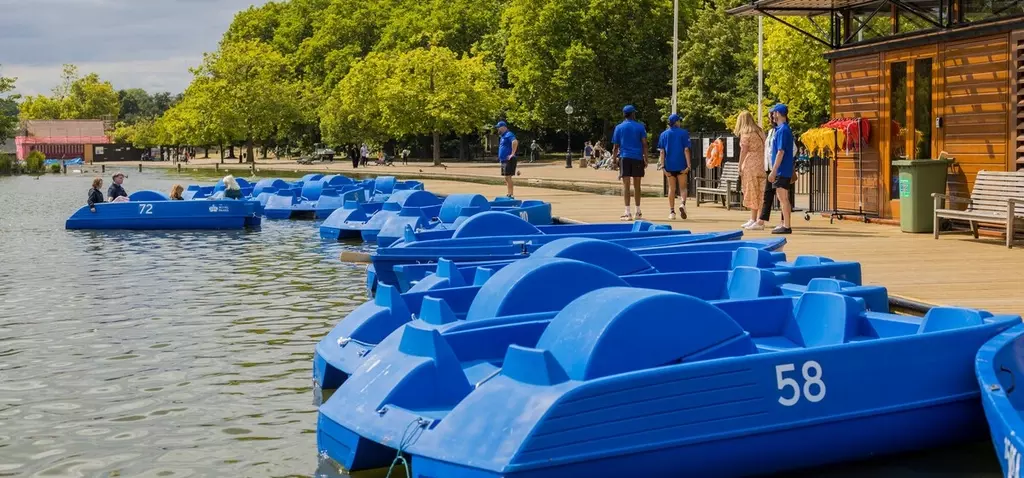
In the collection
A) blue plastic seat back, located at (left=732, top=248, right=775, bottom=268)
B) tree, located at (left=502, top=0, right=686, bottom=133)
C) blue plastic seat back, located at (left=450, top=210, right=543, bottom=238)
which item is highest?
tree, located at (left=502, top=0, right=686, bottom=133)

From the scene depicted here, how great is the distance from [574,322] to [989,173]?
12.2 m

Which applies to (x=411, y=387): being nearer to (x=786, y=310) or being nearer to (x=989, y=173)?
(x=786, y=310)

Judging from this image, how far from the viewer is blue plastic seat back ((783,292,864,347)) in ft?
27.5

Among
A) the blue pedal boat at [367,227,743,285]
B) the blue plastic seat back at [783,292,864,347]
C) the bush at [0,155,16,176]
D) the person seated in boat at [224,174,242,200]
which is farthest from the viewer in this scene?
the bush at [0,155,16,176]

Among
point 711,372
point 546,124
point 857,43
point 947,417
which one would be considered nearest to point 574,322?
point 711,372

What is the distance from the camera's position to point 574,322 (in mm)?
6559

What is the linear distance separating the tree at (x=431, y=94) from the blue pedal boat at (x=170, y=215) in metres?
42.2

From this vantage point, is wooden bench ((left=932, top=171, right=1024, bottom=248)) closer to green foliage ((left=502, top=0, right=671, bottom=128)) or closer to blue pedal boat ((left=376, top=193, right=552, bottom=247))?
blue pedal boat ((left=376, top=193, right=552, bottom=247))

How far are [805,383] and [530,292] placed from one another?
2.11 metres

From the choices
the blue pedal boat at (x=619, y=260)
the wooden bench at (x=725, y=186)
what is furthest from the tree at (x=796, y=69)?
the blue pedal boat at (x=619, y=260)

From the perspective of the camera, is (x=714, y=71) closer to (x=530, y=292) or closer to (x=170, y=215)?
(x=170, y=215)

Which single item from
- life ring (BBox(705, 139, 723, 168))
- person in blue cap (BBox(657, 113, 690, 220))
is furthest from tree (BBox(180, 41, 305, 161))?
person in blue cap (BBox(657, 113, 690, 220))

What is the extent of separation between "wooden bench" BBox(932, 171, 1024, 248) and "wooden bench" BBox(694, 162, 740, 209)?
24.6 ft

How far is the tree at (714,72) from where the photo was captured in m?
62.1
